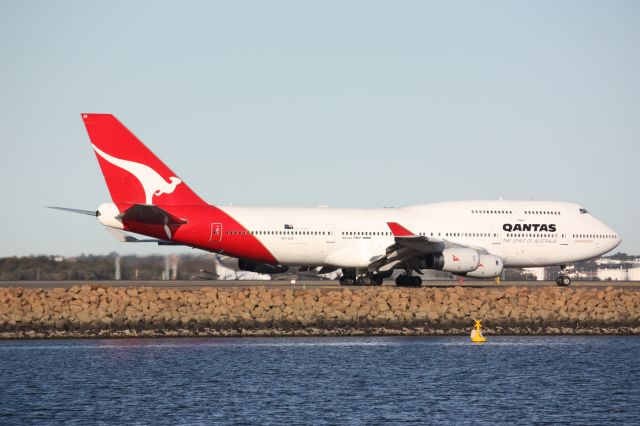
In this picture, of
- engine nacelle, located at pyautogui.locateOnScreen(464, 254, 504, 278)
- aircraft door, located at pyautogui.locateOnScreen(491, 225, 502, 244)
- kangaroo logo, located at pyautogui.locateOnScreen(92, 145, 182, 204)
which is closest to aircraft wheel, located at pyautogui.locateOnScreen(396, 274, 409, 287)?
engine nacelle, located at pyautogui.locateOnScreen(464, 254, 504, 278)

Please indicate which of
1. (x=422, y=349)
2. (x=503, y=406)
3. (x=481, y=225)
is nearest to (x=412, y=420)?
(x=503, y=406)

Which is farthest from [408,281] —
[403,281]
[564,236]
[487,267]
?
[564,236]

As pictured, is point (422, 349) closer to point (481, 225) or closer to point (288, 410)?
point (288, 410)

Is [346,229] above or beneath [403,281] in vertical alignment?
above

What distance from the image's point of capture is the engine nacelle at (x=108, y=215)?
169 ft

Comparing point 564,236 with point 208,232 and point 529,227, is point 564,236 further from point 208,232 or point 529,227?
point 208,232

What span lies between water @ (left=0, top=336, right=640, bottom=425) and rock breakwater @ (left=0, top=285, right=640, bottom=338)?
6.40 feet

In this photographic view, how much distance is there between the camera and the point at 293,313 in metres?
44.5

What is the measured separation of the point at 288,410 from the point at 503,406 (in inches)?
210

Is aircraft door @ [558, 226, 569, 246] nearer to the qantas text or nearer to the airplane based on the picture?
the airplane

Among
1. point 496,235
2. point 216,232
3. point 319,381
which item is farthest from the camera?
point 496,235

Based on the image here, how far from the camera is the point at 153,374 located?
107 ft

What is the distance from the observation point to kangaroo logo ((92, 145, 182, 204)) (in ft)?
177

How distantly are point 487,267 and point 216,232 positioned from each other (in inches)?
536
